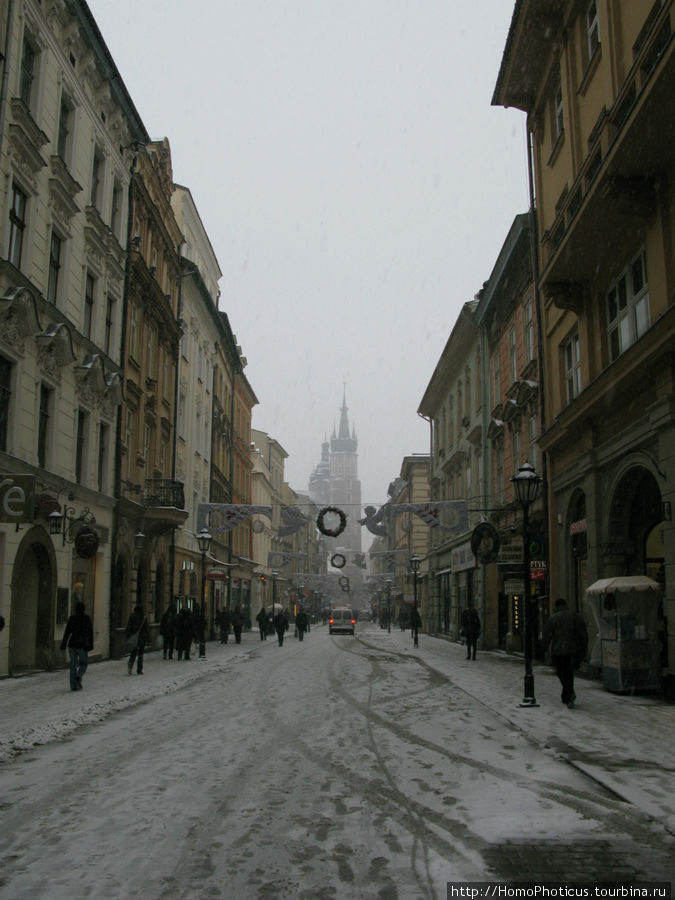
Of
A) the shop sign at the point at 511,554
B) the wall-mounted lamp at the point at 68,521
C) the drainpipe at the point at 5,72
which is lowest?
the shop sign at the point at 511,554

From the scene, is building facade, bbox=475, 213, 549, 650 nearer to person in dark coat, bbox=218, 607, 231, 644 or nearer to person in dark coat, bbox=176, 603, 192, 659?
person in dark coat, bbox=176, 603, 192, 659

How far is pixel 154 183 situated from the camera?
3142 centimetres

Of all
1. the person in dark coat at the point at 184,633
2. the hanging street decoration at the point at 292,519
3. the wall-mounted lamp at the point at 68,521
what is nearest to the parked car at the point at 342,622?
the hanging street decoration at the point at 292,519

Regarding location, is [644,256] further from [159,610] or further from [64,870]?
[159,610]

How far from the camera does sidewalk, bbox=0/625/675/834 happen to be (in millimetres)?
8102

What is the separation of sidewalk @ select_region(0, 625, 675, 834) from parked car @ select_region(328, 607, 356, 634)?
108 feet

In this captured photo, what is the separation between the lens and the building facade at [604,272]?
13.6 meters

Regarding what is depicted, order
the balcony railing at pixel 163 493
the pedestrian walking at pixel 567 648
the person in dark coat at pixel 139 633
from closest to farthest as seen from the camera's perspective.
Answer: the pedestrian walking at pixel 567 648, the person in dark coat at pixel 139 633, the balcony railing at pixel 163 493

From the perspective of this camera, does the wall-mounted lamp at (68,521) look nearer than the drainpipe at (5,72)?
No

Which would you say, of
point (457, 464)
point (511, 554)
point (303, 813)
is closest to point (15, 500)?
point (303, 813)

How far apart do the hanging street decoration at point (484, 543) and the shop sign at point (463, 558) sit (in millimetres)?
7842

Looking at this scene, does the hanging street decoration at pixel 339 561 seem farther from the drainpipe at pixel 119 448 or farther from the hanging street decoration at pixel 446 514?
the drainpipe at pixel 119 448

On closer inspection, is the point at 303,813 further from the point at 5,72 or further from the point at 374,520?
the point at 374,520

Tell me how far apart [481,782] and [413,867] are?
8.70ft
